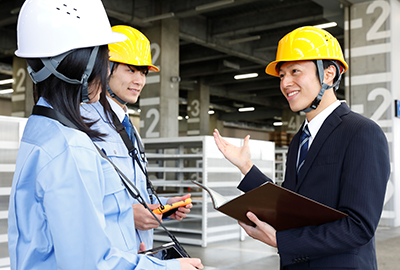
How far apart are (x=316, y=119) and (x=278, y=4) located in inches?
425

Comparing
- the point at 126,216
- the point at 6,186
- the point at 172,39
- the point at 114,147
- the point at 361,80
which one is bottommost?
the point at 6,186

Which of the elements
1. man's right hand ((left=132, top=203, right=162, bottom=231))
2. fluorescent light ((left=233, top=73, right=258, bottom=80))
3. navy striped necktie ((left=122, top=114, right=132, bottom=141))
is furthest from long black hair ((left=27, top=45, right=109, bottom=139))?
fluorescent light ((left=233, top=73, right=258, bottom=80))

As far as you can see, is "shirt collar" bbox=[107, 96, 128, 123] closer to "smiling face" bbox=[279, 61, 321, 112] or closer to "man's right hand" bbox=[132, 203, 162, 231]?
"man's right hand" bbox=[132, 203, 162, 231]

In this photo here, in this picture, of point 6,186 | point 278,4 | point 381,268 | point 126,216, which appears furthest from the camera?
point 278,4

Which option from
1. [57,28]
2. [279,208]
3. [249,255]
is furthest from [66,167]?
[249,255]

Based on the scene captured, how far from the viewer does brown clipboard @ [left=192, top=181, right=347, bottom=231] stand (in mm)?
1422

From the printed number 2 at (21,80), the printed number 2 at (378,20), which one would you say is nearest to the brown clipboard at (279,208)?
the printed number 2 at (378,20)

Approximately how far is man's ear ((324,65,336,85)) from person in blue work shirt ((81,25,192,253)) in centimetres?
95

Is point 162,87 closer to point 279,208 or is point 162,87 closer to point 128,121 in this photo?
point 128,121

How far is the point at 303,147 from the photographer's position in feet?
6.25

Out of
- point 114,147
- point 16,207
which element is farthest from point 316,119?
point 16,207

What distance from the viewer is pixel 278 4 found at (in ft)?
38.9

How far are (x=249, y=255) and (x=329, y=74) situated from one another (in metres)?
4.41

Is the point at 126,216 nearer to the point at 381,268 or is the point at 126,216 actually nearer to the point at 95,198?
the point at 95,198
